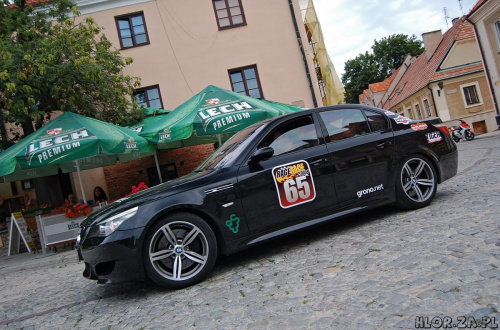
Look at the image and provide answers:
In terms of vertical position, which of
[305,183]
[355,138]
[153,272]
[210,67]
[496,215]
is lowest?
[496,215]

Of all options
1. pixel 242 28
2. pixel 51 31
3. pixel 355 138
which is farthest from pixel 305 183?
pixel 242 28

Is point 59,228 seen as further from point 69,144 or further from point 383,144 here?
point 383,144

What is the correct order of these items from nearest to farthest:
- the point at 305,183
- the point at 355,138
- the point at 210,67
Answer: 1. the point at 305,183
2. the point at 355,138
3. the point at 210,67

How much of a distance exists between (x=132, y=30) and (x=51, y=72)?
6.32 metres

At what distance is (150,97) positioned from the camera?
15469 mm

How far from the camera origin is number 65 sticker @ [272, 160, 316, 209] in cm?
425

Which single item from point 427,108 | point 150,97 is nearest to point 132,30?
point 150,97

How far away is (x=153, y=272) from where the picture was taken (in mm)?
3682

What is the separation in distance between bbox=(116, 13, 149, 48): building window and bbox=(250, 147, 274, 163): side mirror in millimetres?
12888

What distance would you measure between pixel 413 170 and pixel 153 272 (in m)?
3.51

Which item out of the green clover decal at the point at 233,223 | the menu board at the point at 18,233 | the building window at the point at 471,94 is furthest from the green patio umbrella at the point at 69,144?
the building window at the point at 471,94

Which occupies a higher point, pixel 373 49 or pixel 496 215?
pixel 373 49

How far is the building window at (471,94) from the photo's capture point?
30.6m

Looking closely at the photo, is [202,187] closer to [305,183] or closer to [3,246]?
[305,183]
